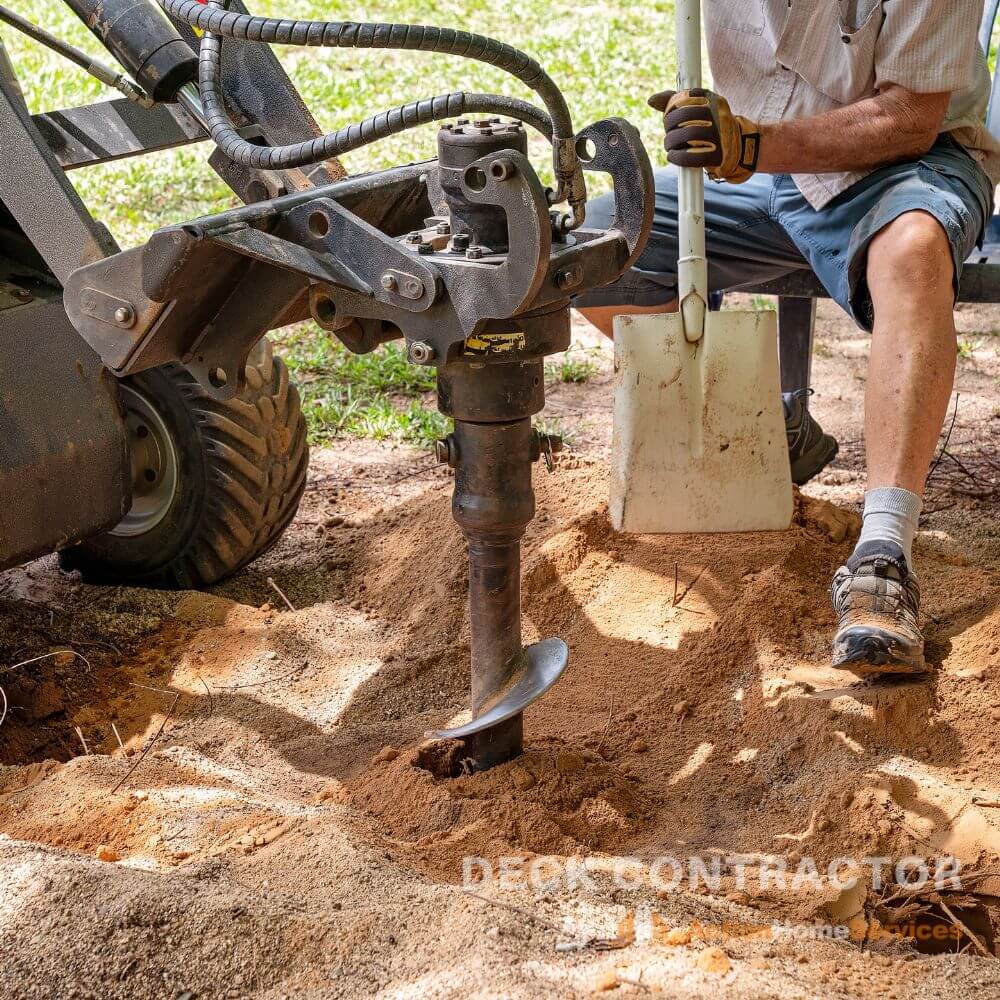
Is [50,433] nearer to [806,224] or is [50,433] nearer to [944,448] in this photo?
[806,224]

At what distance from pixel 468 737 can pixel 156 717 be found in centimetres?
78

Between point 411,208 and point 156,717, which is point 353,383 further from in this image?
point 411,208

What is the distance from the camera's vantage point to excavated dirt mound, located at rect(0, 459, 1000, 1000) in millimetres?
1810

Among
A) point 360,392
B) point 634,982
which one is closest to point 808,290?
point 360,392

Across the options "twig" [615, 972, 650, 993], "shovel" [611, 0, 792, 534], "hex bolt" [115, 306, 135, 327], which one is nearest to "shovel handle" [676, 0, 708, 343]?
"shovel" [611, 0, 792, 534]

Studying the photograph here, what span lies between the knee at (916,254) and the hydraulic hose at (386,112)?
1.14 metres

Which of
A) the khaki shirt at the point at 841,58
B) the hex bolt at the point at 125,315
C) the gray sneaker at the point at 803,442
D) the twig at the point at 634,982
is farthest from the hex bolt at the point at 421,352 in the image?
the gray sneaker at the point at 803,442

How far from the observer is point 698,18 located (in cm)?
310

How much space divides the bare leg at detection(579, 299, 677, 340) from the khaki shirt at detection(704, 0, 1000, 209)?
1.78 ft

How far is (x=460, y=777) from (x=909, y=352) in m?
1.38

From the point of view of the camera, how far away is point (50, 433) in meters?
2.70

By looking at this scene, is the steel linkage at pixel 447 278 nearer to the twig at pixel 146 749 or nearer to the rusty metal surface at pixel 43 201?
the rusty metal surface at pixel 43 201

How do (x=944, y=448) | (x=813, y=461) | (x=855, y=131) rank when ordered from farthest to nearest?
1. (x=944, y=448)
2. (x=813, y=461)
3. (x=855, y=131)

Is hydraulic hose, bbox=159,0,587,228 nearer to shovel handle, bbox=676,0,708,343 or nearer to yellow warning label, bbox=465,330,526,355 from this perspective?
yellow warning label, bbox=465,330,526,355
